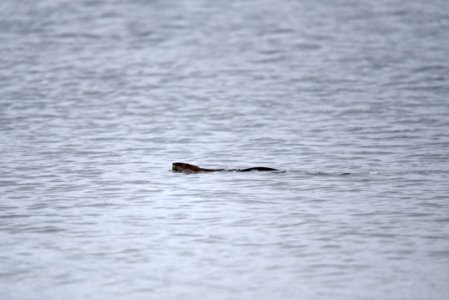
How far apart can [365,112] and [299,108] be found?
4.84 feet

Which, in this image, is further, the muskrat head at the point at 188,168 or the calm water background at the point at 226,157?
the muskrat head at the point at 188,168

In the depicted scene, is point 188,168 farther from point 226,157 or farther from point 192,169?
point 226,157

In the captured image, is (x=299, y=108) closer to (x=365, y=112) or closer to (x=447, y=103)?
(x=365, y=112)

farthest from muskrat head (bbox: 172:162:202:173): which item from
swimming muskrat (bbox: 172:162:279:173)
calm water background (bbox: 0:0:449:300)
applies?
calm water background (bbox: 0:0:449:300)

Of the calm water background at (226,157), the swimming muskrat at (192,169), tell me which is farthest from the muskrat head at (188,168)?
the calm water background at (226,157)

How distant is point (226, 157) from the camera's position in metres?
15.0

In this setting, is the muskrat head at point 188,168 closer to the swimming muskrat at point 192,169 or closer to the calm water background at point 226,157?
the swimming muskrat at point 192,169

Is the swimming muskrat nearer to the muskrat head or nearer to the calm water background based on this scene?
the muskrat head

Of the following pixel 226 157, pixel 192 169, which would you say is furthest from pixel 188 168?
pixel 226 157

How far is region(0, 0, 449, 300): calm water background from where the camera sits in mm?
8758

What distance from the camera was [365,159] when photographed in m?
14.4

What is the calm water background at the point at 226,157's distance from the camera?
28.7 ft

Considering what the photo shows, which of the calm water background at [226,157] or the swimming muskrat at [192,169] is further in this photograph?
the swimming muskrat at [192,169]

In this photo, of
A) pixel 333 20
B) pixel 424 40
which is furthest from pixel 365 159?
pixel 333 20
